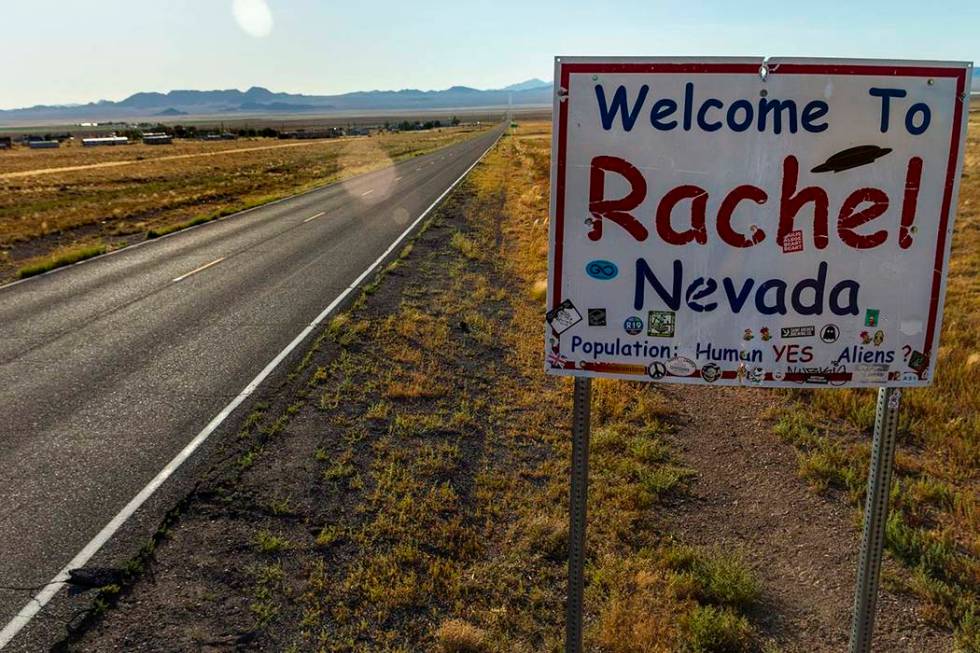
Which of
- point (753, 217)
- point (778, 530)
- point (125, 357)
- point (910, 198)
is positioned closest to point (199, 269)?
point (125, 357)

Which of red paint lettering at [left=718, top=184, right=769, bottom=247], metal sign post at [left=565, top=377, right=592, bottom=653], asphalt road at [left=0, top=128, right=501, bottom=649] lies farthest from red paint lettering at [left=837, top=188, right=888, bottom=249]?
asphalt road at [left=0, top=128, right=501, bottom=649]

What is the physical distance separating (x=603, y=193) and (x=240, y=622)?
329 cm

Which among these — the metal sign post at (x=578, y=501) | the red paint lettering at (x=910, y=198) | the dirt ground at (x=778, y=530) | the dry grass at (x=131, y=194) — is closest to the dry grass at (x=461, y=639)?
the metal sign post at (x=578, y=501)

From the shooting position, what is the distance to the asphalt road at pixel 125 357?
5.16 m

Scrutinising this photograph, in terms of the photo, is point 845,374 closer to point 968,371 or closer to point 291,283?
point 968,371

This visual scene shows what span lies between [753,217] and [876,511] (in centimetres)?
136

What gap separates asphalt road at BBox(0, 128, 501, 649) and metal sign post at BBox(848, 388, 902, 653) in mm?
4316

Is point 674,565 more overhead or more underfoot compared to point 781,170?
more underfoot

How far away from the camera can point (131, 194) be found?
31.8 meters

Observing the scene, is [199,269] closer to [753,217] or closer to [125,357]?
[125,357]

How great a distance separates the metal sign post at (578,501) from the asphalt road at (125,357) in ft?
10.1

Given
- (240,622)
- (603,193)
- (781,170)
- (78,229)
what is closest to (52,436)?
(240,622)

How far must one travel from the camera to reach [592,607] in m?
4.05

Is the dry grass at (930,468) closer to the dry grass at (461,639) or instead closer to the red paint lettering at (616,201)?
the dry grass at (461,639)
